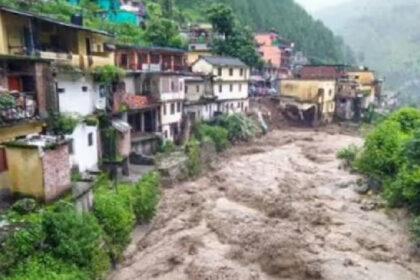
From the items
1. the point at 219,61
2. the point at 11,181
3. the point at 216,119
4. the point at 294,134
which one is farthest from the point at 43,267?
the point at 294,134

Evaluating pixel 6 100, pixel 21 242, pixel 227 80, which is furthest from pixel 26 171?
pixel 227 80

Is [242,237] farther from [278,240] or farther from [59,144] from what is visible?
[59,144]

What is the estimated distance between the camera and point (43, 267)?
14289mm

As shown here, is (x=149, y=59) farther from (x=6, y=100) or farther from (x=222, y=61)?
(x=6, y=100)

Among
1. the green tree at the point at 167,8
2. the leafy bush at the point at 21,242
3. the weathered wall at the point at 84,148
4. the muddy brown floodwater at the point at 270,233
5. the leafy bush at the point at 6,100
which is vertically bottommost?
the muddy brown floodwater at the point at 270,233

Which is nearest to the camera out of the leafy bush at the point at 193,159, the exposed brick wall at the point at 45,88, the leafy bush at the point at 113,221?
the leafy bush at the point at 113,221

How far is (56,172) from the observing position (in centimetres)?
1739

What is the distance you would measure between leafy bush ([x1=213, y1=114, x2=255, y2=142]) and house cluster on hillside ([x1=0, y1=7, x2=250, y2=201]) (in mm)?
2269

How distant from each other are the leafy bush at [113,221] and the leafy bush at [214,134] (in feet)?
60.1

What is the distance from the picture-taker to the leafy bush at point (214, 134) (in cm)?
3819

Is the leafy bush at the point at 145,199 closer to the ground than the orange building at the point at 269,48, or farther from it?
closer to the ground

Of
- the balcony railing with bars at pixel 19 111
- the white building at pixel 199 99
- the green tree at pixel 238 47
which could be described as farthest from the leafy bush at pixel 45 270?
the green tree at pixel 238 47

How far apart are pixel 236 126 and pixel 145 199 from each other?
21.7 metres

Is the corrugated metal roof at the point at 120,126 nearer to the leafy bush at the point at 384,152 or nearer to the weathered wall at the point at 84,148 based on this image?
the weathered wall at the point at 84,148
